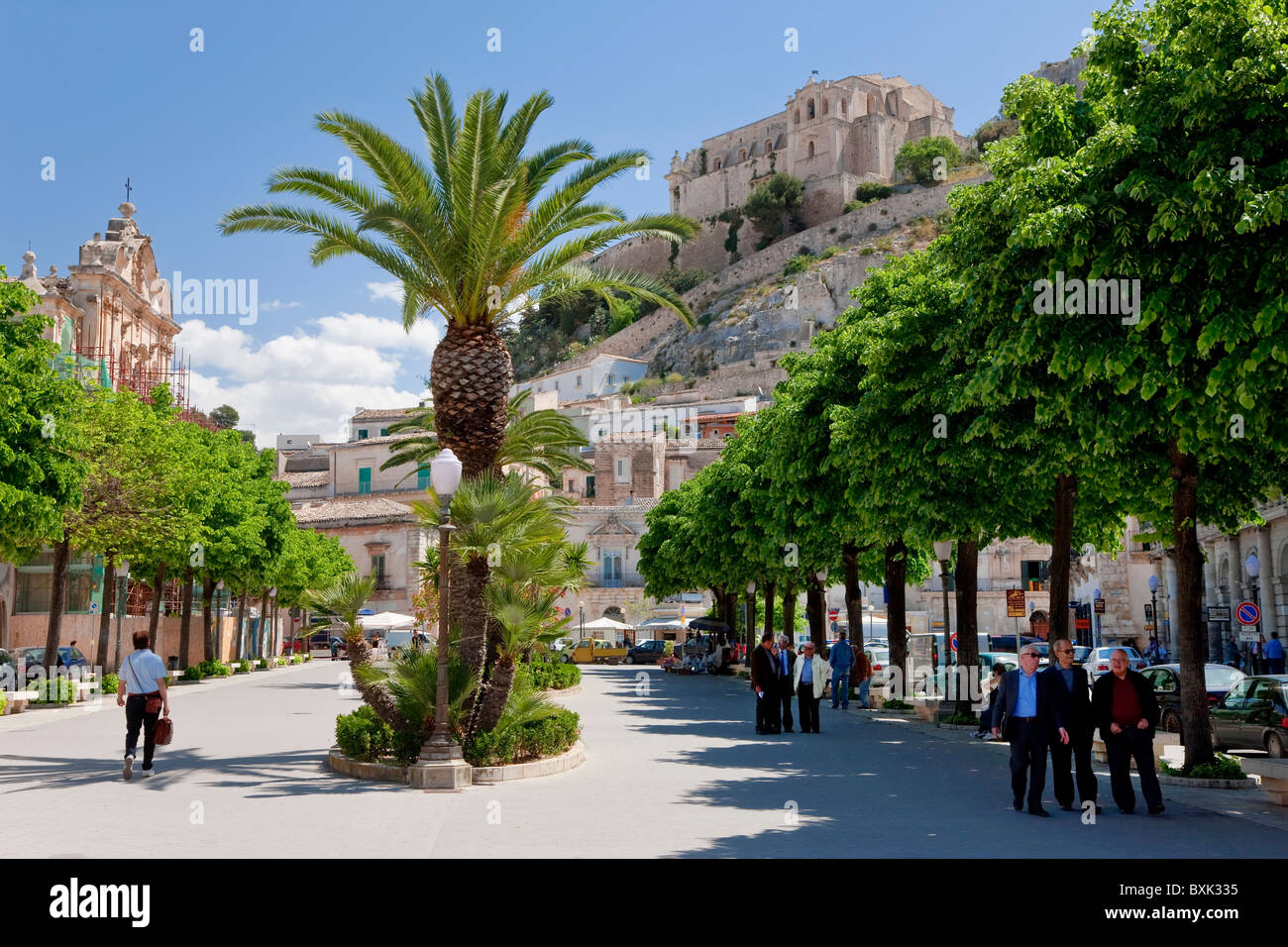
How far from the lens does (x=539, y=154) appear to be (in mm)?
16594

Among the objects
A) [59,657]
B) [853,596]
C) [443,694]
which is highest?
[853,596]

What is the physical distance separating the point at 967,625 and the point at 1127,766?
10056 millimetres

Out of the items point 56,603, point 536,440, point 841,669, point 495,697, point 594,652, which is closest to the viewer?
point 495,697

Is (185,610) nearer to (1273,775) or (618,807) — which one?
(618,807)

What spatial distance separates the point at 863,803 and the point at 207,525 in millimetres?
27436

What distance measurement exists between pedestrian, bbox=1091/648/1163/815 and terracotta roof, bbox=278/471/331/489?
264 ft

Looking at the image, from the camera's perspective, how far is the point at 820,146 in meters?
130

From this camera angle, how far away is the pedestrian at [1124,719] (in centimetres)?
1090

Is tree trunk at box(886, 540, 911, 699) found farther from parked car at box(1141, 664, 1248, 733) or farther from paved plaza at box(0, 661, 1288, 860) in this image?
paved plaza at box(0, 661, 1288, 860)

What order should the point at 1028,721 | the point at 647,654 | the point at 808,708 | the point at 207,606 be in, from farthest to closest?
the point at 647,654
the point at 207,606
the point at 808,708
the point at 1028,721

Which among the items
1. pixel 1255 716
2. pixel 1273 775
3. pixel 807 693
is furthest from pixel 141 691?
pixel 1255 716
